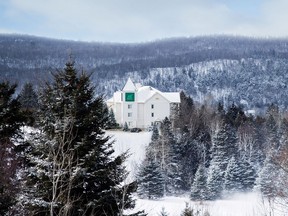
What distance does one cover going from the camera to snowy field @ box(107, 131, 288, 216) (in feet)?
108

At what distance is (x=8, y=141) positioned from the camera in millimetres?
13109

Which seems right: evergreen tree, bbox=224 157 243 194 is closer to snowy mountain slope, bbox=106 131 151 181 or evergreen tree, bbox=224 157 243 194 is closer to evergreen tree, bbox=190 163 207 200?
evergreen tree, bbox=190 163 207 200

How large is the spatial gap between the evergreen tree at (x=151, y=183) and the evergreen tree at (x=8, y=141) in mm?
25033

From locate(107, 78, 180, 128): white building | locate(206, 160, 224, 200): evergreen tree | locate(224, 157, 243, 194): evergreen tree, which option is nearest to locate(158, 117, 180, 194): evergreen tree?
locate(206, 160, 224, 200): evergreen tree

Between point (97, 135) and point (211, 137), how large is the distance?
4347 centimetres

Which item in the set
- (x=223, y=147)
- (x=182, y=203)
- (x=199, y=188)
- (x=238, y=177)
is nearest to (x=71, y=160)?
(x=182, y=203)

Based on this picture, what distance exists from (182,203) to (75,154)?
1159 inches

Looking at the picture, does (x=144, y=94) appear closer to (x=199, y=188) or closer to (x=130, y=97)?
(x=130, y=97)

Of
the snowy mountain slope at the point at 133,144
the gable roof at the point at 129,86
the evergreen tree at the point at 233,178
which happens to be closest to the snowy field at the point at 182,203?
the snowy mountain slope at the point at 133,144

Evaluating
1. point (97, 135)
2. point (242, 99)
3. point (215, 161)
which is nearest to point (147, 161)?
point (215, 161)

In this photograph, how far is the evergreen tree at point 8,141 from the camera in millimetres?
9766

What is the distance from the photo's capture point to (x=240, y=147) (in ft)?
181

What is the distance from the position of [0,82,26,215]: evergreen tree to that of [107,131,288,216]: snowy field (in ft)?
36.7

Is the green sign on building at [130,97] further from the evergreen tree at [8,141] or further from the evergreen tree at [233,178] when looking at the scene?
the evergreen tree at [8,141]
